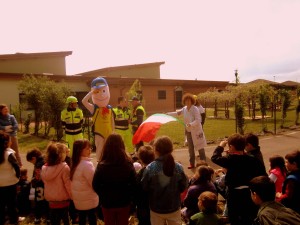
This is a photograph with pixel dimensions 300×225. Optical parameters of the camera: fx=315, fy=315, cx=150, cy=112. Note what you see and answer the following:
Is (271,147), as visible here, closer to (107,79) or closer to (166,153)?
(166,153)

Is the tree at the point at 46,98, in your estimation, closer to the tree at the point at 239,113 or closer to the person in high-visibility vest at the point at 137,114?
the person in high-visibility vest at the point at 137,114

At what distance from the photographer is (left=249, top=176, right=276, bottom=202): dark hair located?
308 centimetres

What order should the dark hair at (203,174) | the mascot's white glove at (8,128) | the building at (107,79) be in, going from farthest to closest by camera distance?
the building at (107,79), the mascot's white glove at (8,128), the dark hair at (203,174)

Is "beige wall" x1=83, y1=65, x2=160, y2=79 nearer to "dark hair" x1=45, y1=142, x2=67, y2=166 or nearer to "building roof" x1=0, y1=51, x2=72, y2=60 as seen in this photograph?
"building roof" x1=0, y1=51, x2=72, y2=60

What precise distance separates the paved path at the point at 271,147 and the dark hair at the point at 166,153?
4565mm

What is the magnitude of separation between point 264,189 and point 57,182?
2.82m

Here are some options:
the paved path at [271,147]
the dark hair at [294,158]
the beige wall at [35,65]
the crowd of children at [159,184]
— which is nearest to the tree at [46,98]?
the paved path at [271,147]

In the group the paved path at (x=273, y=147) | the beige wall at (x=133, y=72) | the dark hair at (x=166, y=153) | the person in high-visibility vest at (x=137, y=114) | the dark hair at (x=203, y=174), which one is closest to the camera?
the dark hair at (x=166, y=153)

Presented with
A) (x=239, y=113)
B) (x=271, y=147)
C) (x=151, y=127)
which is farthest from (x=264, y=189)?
(x=239, y=113)

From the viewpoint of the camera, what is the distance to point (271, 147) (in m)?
11.7

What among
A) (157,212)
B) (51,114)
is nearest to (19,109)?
Result: (51,114)

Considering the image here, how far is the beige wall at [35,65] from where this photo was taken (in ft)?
92.1

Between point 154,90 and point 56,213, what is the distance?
26.6 meters

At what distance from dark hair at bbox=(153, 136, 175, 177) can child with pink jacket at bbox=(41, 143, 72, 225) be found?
151 cm
